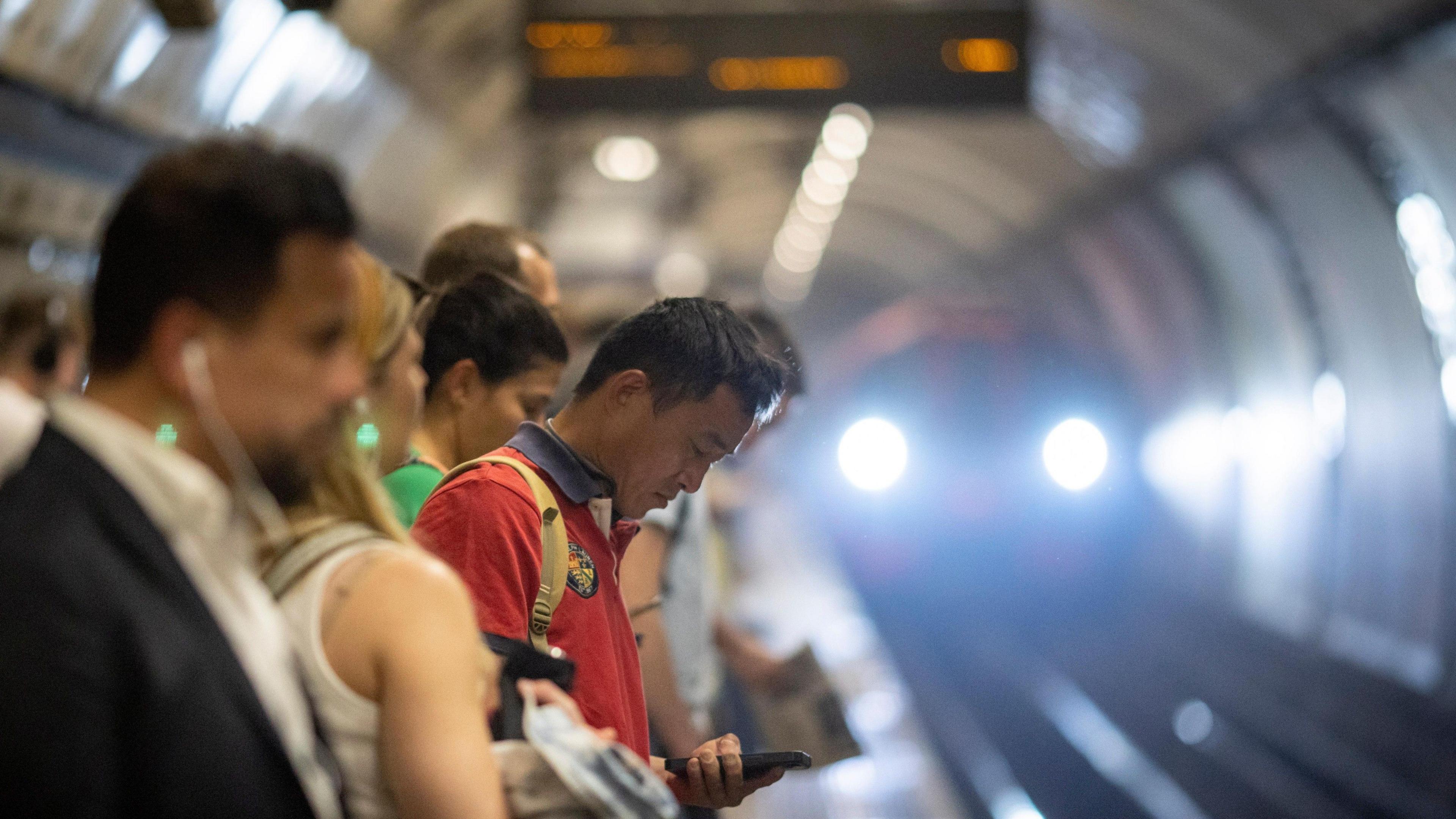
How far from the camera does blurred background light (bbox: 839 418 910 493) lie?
12.6 metres

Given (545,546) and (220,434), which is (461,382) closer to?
(545,546)

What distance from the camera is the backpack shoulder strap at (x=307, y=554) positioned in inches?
72.4

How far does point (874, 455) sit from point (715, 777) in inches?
402

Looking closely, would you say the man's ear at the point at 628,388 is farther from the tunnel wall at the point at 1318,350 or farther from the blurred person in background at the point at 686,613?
the tunnel wall at the point at 1318,350

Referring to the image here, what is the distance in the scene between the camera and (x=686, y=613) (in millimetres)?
3744

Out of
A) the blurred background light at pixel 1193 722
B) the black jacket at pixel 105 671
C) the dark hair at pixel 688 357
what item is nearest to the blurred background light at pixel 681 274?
the blurred background light at pixel 1193 722

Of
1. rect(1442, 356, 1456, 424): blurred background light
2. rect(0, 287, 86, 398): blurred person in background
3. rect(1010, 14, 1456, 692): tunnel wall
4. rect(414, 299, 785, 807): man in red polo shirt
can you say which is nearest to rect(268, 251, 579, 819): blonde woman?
rect(414, 299, 785, 807): man in red polo shirt

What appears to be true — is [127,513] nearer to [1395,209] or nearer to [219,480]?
[219,480]

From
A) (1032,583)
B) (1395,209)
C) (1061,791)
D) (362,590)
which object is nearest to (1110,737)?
(1061,791)

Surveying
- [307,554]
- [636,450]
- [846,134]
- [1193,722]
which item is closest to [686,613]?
[636,450]

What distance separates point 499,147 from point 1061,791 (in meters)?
10.4

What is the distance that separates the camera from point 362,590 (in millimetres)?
1772

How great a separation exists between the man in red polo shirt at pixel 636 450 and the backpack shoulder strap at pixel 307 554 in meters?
0.53

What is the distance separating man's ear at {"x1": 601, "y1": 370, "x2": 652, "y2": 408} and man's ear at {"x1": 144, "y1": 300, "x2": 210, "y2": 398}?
1049mm
